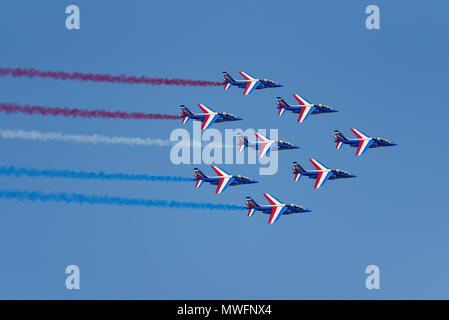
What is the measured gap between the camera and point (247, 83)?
379ft

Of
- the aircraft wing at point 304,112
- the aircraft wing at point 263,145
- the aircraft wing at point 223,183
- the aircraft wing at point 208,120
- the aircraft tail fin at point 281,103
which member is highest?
the aircraft tail fin at point 281,103

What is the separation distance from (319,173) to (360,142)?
510cm

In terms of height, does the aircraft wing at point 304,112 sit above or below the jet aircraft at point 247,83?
below

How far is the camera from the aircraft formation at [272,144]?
112000mm

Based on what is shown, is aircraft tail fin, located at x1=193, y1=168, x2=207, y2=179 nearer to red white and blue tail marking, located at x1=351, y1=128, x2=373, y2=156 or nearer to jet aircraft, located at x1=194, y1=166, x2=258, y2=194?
jet aircraft, located at x1=194, y1=166, x2=258, y2=194

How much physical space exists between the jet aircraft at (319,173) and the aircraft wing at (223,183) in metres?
5.72

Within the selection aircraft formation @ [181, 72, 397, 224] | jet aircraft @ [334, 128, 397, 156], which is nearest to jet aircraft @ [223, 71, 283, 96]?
aircraft formation @ [181, 72, 397, 224]

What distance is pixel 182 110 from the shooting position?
112 metres

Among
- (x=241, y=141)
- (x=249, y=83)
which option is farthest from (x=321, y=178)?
(x=249, y=83)

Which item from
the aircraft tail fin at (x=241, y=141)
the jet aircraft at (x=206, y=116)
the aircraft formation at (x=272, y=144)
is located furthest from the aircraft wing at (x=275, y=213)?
the jet aircraft at (x=206, y=116)

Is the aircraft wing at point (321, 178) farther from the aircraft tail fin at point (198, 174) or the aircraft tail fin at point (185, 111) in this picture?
the aircraft tail fin at point (185, 111)

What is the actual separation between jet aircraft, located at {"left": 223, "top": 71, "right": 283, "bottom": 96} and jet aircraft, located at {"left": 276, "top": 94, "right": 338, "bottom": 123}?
1861 mm
